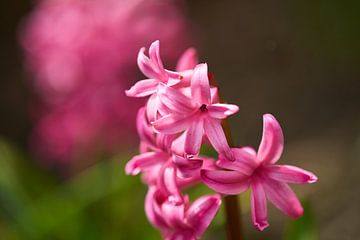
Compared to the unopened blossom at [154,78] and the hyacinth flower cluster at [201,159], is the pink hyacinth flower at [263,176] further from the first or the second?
the unopened blossom at [154,78]

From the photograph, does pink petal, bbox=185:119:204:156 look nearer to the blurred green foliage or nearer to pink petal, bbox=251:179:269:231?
pink petal, bbox=251:179:269:231

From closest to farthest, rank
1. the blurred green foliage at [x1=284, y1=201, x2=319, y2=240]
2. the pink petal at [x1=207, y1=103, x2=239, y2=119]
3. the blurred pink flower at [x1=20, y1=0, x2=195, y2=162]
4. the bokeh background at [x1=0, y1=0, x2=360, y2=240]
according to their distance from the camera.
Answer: the pink petal at [x1=207, y1=103, x2=239, y2=119], the blurred green foliage at [x1=284, y1=201, x2=319, y2=240], the bokeh background at [x1=0, y1=0, x2=360, y2=240], the blurred pink flower at [x1=20, y1=0, x2=195, y2=162]

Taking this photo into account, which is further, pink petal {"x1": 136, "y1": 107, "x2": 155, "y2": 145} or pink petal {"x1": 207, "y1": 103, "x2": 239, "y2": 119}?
pink petal {"x1": 136, "y1": 107, "x2": 155, "y2": 145}

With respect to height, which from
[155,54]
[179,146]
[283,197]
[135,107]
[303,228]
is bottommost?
[303,228]

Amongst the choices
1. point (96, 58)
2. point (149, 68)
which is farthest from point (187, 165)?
point (96, 58)

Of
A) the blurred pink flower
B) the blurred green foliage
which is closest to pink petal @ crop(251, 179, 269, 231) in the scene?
the blurred green foliage

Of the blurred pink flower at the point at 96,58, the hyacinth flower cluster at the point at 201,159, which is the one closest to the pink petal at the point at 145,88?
the hyacinth flower cluster at the point at 201,159

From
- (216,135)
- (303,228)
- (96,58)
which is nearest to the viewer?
(216,135)

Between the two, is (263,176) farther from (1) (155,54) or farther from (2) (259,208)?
(1) (155,54)
